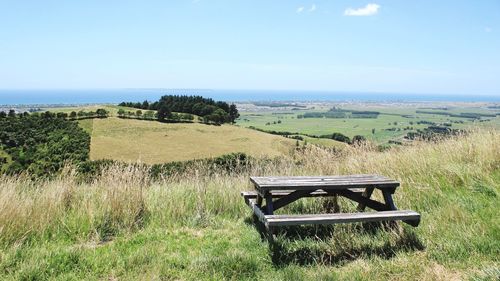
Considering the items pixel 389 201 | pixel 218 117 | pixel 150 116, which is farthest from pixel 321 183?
pixel 150 116

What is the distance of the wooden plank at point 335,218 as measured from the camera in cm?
414

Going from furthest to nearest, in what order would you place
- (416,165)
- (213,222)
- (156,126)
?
1. (156,126)
2. (416,165)
3. (213,222)

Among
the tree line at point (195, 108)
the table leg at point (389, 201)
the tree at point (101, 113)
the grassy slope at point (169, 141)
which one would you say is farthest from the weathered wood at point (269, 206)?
the tree at point (101, 113)

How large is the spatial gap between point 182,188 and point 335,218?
3005mm

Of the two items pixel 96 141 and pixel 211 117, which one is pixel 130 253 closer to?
pixel 96 141

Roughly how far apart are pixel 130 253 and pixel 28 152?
68420mm

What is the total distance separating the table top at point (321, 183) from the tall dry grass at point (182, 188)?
98 centimetres

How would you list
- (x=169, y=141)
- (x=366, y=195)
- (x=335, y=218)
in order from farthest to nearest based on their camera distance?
(x=169, y=141) < (x=366, y=195) < (x=335, y=218)

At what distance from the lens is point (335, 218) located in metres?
4.30

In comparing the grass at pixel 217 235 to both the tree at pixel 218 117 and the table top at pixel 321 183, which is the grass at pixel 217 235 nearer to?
the table top at pixel 321 183

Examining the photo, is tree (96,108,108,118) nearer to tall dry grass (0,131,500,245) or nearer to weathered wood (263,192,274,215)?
tall dry grass (0,131,500,245)

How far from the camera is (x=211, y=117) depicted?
89.5 metres

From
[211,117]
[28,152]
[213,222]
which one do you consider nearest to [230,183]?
[213,222]

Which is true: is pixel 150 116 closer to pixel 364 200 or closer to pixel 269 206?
pixel 364 200
